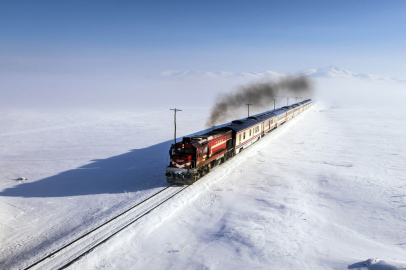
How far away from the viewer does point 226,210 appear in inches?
725

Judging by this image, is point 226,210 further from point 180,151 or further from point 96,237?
point 96,237

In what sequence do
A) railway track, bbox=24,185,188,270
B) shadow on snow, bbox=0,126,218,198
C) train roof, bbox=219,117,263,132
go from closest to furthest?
railway track, bbox=24,185,188,270, shadow on snow, bbox=0,126,218,198, train roof, bbox=219,117,263,132

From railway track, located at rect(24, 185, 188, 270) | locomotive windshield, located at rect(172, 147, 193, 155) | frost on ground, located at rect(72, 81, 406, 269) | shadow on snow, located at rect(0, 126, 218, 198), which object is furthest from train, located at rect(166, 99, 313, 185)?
railway track, located at rect(24, 185, 188, 270)

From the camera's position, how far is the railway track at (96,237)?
42.3 ft

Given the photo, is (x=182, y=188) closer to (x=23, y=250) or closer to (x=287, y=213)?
(x=287, y=213)

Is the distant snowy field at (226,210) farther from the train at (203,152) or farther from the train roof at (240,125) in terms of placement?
the train roof at (240,125)

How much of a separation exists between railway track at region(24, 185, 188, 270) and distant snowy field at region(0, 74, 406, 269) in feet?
2.01

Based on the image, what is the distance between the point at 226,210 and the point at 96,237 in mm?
8154

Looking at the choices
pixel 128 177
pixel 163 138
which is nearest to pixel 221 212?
pixel 128 177

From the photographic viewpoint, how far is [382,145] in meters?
39.5

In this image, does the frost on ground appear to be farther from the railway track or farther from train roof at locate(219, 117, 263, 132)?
train roof at locate(219, 117, 263, 132)

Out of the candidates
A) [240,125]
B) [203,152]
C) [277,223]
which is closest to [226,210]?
[277,223]

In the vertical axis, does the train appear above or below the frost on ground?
above

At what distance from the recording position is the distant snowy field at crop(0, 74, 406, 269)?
13.3m
